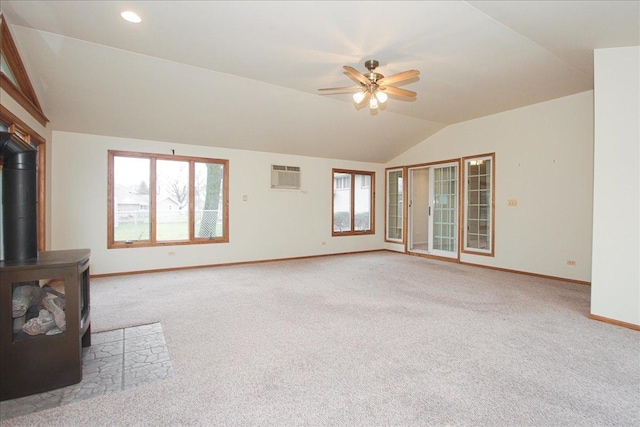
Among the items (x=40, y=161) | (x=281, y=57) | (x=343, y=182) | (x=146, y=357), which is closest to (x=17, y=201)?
(x=146, y=357)

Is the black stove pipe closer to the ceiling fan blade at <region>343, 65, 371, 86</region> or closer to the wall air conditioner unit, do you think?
the ceiling fan blade at <region>343, 65, 371, 86</region>

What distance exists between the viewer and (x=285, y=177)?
6957 millimetres

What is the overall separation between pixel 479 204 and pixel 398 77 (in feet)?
13.4

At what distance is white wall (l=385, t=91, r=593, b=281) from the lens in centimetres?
491

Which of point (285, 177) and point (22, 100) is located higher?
point (22, 100)

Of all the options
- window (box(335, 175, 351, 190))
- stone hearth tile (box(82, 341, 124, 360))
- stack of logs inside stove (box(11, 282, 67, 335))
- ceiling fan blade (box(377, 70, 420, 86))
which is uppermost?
ceiling fan blade (box(377, 70, 420, 86))

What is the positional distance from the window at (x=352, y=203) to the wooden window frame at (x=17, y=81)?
5502 millimetres

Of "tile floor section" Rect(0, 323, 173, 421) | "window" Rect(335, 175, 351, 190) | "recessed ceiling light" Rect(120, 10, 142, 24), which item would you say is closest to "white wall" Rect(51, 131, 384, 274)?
"window" Rect(335, 175, 351, 190)

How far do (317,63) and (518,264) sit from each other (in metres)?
4.94

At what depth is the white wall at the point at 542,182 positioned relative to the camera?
16.1 feet

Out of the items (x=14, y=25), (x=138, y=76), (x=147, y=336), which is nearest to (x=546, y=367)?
(x=147, y=336)

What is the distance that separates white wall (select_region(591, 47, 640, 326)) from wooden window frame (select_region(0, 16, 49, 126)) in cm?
608

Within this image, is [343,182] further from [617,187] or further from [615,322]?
[615,322]

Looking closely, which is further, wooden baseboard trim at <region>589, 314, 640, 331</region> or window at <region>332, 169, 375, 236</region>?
window at <region>332, 169, 375, 236</region>
